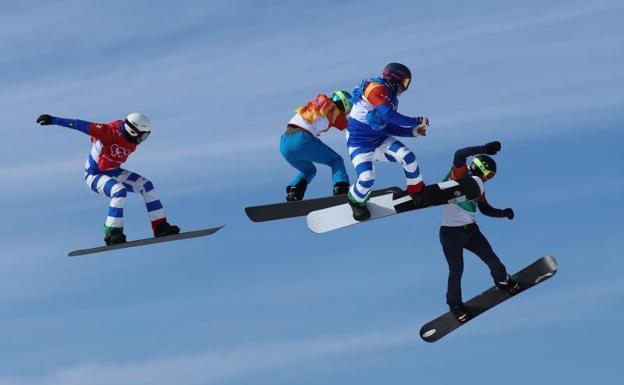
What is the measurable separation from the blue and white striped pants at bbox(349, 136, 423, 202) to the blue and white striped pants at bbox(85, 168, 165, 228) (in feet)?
12.4

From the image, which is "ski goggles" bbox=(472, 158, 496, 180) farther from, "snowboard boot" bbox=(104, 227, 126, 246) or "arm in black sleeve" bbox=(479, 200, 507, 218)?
"snowboard boot" bbox=(104, 227, 126, 246)

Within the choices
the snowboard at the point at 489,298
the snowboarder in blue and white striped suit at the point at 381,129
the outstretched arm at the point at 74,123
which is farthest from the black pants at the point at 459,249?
the outstretched arm at the point at 74,123

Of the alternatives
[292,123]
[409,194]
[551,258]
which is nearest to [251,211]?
[292,123]

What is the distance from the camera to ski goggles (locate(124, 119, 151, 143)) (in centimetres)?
1753

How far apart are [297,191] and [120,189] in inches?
109

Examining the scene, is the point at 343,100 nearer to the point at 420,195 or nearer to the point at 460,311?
the point at 420,195

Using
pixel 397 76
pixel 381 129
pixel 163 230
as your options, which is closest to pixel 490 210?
pixel 381 129

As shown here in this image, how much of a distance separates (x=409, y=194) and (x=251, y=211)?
2.77m

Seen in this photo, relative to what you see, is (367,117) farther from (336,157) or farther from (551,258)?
(551,258)

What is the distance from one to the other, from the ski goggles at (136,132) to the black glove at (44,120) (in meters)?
1.15

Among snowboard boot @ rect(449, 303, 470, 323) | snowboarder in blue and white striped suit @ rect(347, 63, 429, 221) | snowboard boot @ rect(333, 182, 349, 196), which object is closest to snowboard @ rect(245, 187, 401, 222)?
snowboard boot @ rect(333, 182, 349, 196)

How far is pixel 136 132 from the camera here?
17.5 meters

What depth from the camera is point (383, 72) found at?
15641 millimetres

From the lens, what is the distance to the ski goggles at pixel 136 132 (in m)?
17.5
